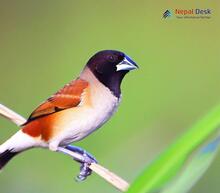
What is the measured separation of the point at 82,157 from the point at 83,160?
0.05 feet

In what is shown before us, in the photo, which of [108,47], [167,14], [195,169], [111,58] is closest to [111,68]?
[111,58]

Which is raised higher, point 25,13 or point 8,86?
point 25,13

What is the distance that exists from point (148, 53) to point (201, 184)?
0.34 m

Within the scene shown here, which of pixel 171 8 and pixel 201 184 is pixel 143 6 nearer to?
pixel 171 8

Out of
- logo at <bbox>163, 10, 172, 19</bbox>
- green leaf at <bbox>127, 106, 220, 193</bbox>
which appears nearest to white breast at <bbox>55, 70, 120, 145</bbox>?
logo at <bbox>163, 10, 172, 19</bbox>

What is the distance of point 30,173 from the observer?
3.73 feet

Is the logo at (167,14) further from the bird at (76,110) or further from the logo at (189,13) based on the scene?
the bird at (76,110)

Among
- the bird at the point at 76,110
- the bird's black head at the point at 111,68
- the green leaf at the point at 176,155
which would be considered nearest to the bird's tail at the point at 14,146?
the bird at the point at 76,110

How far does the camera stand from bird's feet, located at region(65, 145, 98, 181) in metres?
0.92

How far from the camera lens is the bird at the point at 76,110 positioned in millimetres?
932

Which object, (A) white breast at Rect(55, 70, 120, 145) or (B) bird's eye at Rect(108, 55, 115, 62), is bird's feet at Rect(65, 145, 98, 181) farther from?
(B) bird's eye at Rect(108, 55, 115, 62)

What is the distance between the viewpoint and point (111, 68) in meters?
0.98

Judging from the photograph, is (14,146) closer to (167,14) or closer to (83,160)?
(83,160)

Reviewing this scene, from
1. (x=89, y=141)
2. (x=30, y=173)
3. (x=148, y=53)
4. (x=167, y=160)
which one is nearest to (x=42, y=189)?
(x=30, y=173)
